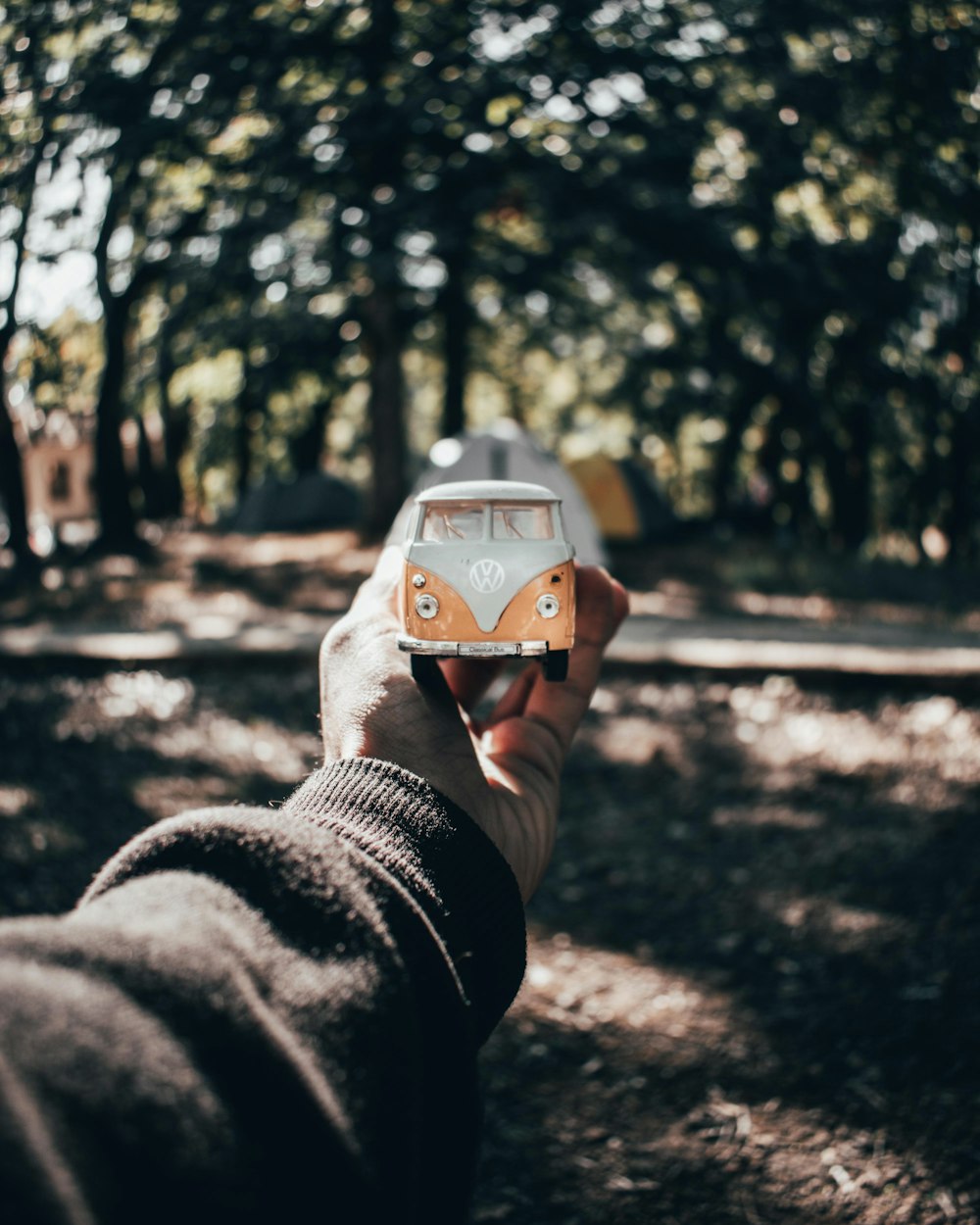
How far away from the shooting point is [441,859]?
1355mm

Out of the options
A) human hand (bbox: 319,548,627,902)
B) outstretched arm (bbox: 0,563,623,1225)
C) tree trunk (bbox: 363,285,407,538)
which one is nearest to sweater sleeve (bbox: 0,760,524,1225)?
outstretched arm (bbox: 0,563,623,1225)

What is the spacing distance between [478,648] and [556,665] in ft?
0.40

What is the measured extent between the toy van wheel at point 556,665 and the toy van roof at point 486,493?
19 cm

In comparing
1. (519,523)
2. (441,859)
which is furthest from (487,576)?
(441,859)

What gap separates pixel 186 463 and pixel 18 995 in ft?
116

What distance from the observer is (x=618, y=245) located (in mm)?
2502

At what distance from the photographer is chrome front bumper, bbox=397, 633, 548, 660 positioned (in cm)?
117

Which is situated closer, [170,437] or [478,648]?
[478,648]

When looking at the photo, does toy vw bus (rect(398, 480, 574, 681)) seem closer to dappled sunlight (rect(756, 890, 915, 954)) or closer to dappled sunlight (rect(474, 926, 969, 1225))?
dappled sunlight (rect(474, 926, 969, 1225))

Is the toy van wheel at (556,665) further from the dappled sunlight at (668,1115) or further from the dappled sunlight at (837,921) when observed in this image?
the dappled sunlight at (837,921)

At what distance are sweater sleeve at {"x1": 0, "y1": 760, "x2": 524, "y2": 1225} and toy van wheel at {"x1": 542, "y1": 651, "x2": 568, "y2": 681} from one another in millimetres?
293

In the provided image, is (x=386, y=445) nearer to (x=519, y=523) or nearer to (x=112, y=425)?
(x=112, y=425)

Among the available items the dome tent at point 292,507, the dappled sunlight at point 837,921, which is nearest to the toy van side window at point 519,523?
the dappled sunlight at point 837,921

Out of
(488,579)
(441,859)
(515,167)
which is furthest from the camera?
(515,167)
